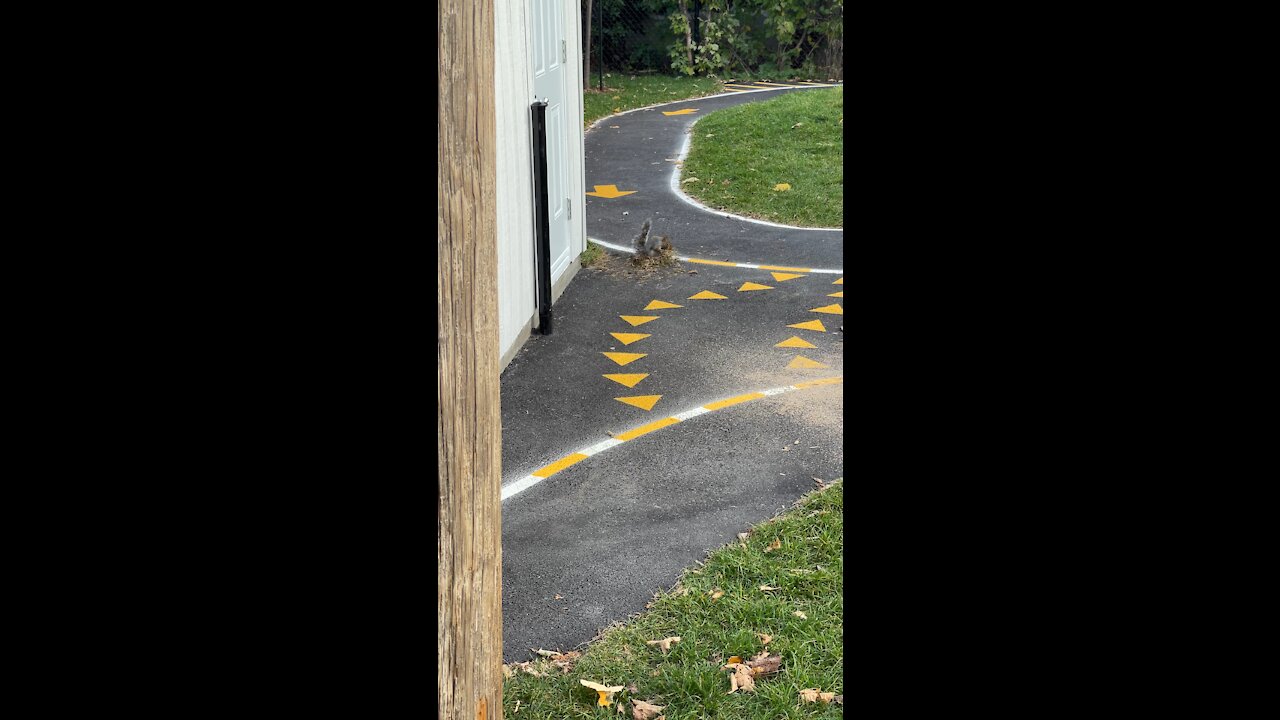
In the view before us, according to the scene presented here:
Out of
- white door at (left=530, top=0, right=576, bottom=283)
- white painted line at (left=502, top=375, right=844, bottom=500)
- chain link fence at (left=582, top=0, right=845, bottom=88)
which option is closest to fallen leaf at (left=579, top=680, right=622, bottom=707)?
white painted line at (left=502, top=375, right=844, bottom=500)

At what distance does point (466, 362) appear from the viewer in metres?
1.91

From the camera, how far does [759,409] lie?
6.59 metres

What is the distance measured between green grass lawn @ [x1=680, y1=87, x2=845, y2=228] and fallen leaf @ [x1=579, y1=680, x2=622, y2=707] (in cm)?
773

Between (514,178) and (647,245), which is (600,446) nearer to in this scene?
(514,178)

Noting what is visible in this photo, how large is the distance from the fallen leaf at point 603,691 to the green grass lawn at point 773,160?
7734 mm

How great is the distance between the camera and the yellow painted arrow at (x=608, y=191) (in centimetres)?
1280

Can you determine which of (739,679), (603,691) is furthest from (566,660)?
(739,679)

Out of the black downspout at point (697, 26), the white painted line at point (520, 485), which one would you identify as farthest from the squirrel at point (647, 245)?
the black downspout at point (697, 26)

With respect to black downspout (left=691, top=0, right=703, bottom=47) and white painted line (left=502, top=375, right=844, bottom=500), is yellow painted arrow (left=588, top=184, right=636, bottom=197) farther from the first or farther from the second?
black downspout (left=691, top=0, right=703, bottom=47)

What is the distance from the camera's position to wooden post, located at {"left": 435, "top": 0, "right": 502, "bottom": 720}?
5.94 ft

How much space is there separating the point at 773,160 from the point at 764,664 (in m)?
10.4
